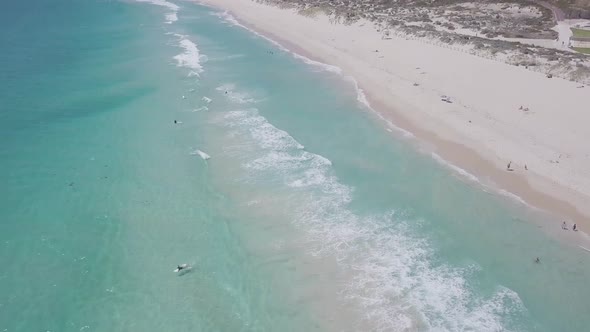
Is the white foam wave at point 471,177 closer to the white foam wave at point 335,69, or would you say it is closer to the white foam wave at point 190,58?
the white foam wave at point 335,69

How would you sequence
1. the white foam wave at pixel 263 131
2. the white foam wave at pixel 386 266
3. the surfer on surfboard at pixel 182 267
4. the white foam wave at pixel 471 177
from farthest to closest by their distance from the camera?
the white foam wave at pixel 263 131 < the white foam wave at pixel 471 177 < the surfer on surfboard at pixel 182 267 < the white foam wave at pixel 386 266

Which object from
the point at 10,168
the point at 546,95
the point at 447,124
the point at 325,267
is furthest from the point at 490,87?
the point at 10,168

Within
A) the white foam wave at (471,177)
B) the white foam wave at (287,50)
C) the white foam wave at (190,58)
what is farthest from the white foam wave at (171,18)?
the white foam wave at (471,177)

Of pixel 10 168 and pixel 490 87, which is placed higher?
pixel 490 87

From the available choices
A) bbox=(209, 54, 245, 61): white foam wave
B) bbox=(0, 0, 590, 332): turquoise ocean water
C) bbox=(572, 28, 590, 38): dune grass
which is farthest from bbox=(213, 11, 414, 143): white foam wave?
bbox=(572, 28, 590, 38): dune grass

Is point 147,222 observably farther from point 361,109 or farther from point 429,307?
point 361,109

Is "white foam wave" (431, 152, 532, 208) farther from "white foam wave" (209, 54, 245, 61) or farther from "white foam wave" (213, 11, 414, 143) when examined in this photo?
"white foam wave" (209, 54, 245, 61)

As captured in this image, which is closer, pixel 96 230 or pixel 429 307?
pixel 429 307
